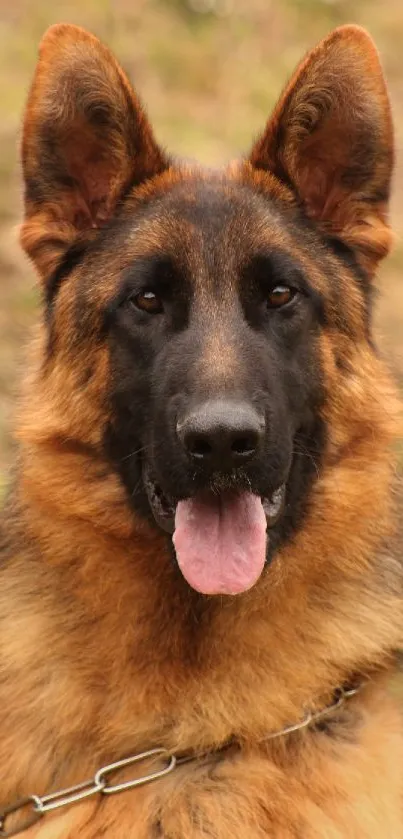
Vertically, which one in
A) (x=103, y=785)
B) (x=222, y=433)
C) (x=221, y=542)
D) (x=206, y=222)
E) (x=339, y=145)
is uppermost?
(x=339, y=145)

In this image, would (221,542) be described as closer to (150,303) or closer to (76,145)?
(150,303)

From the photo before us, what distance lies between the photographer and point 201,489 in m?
3.29

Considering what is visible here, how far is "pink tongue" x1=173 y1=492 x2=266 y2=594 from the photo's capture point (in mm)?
3322

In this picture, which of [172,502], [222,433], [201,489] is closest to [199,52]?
[172,502]

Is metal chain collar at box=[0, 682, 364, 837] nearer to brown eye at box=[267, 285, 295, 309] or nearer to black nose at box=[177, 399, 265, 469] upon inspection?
black nose at box=[177, 399, 265, 469]

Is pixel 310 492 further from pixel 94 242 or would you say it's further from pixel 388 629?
pixel 94 242

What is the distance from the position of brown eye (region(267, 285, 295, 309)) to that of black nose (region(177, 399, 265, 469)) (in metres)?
0.52

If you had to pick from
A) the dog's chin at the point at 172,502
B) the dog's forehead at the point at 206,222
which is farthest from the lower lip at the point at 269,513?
the dog's forehead at the point at 206,222

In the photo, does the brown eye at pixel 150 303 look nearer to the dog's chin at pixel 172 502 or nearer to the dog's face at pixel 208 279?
the dog's face at pixel 208 279

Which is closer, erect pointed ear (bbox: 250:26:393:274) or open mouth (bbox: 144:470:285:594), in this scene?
open mouth (bbox: 144:470:285:594)

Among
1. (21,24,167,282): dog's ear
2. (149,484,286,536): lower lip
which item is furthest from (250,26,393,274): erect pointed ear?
(149,484,286,536): lower lip

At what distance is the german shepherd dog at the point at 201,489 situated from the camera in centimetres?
337

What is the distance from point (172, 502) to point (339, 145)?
4.48ft

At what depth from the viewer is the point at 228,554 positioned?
3332mm
